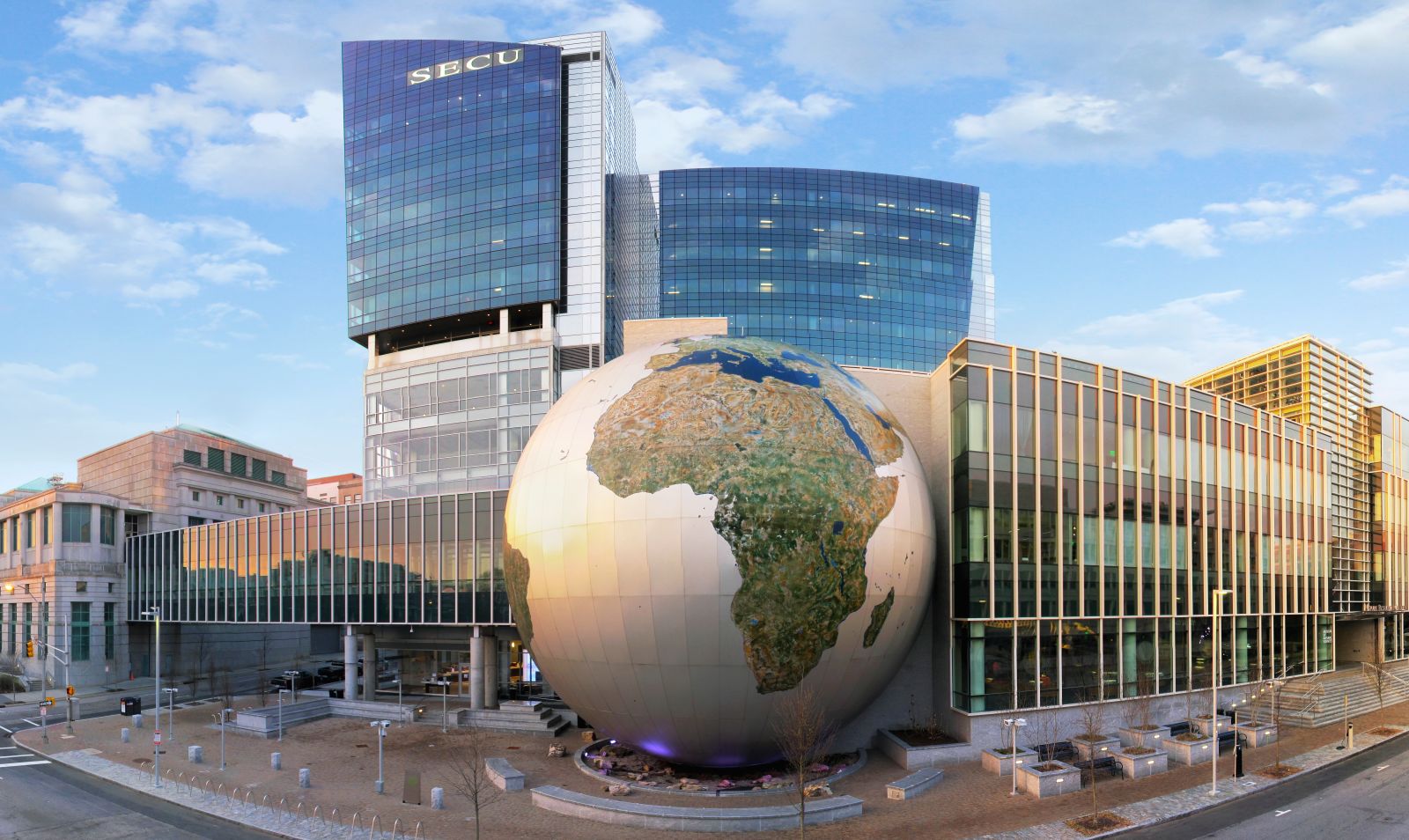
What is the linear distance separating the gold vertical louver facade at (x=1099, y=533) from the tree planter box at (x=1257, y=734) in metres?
3.03

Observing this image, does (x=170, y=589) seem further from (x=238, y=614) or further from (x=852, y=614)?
(x=852, y=614)

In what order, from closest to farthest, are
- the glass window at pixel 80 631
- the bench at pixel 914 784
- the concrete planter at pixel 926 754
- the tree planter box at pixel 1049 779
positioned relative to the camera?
the bench at pixel 914 784, the tree planter box at pixel 1049 779, the concrete planter at pixel 926 754, the glass window at pixel 80 631

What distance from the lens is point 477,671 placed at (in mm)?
46625

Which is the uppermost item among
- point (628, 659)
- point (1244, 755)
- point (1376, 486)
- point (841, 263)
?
point (841, 263)

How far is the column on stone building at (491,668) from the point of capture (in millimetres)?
46594

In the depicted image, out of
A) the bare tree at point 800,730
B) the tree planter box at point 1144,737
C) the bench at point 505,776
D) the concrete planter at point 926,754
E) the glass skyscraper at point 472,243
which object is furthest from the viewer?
the glass skyscraper at point 472,243

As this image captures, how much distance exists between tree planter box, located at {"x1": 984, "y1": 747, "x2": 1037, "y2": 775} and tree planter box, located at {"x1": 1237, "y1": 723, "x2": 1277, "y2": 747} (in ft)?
36.1

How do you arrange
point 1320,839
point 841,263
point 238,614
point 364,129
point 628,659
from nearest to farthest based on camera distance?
point 1320,839, point 628,659, point 238,614, point 364,129, point 841,263

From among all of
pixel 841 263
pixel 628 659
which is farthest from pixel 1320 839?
pixel 841 263

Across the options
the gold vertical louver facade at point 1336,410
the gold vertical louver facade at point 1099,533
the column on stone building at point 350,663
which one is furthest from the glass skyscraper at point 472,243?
the gold vertical louver facade at point 1336,410

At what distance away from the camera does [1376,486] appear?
198 ft

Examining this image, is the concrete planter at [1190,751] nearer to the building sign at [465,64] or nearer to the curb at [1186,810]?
the curb at [1186,810]

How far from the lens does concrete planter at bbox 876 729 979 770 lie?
32031 millimetres

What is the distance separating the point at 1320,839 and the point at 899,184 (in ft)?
359
